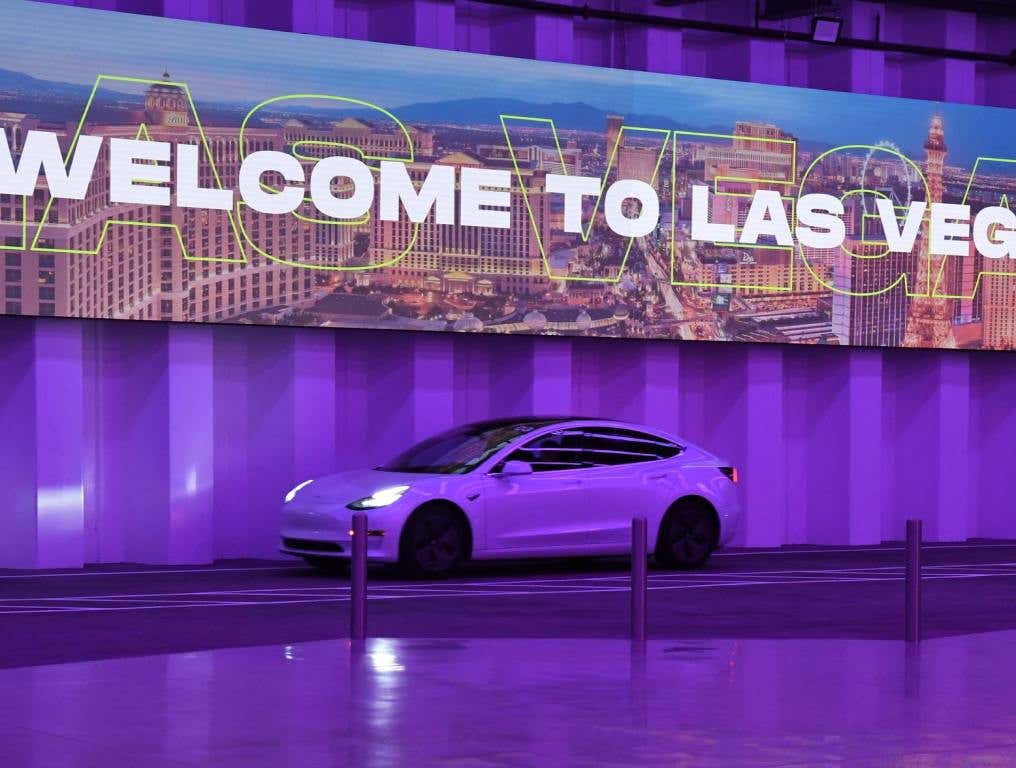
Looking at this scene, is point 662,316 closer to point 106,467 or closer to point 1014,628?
point 106,467

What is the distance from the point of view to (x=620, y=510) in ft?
61.9

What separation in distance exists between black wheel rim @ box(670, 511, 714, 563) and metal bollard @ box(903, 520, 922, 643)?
6.77 meters

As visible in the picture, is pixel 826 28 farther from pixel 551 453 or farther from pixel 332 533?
pixel 332 533

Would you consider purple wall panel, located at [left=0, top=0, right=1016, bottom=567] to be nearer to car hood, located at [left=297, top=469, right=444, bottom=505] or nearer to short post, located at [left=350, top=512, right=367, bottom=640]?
car hood, located at [left=297, top=469, right=444, bottom=505]

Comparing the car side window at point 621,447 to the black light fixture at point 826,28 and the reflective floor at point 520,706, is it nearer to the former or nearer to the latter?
the black light fixture at point 826,28

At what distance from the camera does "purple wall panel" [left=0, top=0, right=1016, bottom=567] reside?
2012cm

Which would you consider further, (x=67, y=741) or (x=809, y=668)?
(x=809, y=668)

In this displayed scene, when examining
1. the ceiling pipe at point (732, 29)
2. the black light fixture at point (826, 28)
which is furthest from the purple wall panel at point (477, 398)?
the black light fixture at point (826, 28)

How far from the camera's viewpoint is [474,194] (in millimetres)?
21625

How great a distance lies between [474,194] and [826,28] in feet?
16.2

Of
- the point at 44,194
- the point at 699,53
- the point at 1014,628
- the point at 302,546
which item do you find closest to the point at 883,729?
the point at 1014,628

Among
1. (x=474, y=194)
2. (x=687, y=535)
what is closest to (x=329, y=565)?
(x=687, y=535)

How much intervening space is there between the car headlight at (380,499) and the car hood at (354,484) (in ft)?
0.15

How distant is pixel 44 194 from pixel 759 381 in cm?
919
